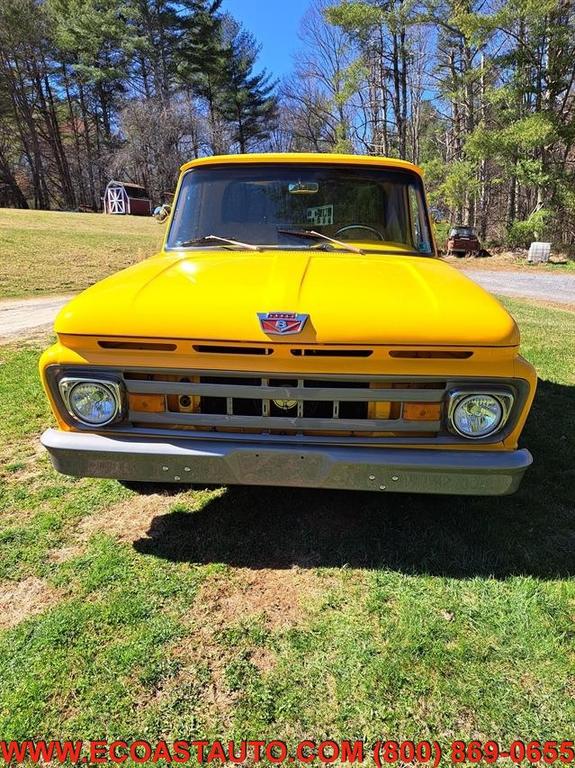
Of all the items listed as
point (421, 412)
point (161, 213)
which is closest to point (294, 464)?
point (421, 412)

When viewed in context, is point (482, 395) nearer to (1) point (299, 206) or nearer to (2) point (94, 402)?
(2) point (94, 402)

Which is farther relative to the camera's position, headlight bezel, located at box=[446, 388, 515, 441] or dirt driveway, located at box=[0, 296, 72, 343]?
dirt driveway, located at box=[0, 296, 72, 343]

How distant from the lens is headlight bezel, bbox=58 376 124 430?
2.35 meters

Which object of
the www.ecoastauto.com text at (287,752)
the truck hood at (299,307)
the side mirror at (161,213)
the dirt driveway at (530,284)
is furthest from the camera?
the dirt driveway at (530,284)

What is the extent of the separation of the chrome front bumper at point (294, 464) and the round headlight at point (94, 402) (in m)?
0.08

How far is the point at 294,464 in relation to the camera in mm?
2324

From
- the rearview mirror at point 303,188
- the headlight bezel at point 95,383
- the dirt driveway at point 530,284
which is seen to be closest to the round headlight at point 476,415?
the headlight bezel at point 95,383

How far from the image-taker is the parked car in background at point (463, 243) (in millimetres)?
24438

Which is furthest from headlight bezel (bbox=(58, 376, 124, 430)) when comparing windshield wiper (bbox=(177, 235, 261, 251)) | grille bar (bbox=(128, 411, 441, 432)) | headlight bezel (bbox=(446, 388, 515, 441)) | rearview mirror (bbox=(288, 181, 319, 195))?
rearview mirror (bbox=(288, 181, 319, 195))

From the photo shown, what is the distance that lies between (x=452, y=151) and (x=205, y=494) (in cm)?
3432

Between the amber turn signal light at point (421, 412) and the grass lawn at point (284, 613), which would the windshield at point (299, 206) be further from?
the grass lawn at point (284, 613)

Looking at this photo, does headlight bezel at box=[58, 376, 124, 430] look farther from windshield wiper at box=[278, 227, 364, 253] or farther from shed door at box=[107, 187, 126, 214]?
shed door at box=[107, 187, 126, 214]

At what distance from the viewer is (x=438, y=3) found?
25.3m

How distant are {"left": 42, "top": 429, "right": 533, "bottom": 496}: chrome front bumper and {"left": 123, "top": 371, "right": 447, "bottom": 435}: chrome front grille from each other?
0.09 meters
